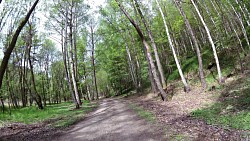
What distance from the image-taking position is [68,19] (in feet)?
66.1

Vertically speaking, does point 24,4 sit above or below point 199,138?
above

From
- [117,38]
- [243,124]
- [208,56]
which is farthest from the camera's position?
[117,38]

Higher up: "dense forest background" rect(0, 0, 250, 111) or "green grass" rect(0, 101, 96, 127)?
"dense forest background" rect(0, 0, 250, 111)

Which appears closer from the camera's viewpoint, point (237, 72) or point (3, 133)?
point (3, 133)

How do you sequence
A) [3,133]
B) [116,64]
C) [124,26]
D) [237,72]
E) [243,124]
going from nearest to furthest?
[243,124], [3,133], [237,72], [124,26], [116,64]

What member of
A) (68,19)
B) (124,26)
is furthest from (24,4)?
(124,26)

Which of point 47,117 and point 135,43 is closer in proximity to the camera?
point 47,117

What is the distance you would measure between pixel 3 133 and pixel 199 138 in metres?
8.76

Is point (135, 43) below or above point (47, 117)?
above

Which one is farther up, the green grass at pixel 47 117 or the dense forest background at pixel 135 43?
the dense forest background at pixel 135 43

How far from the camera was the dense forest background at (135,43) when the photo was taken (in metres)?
15.6

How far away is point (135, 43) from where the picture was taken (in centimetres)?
3064

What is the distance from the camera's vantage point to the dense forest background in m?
15.6

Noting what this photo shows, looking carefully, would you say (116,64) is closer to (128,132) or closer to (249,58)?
(249,58)
